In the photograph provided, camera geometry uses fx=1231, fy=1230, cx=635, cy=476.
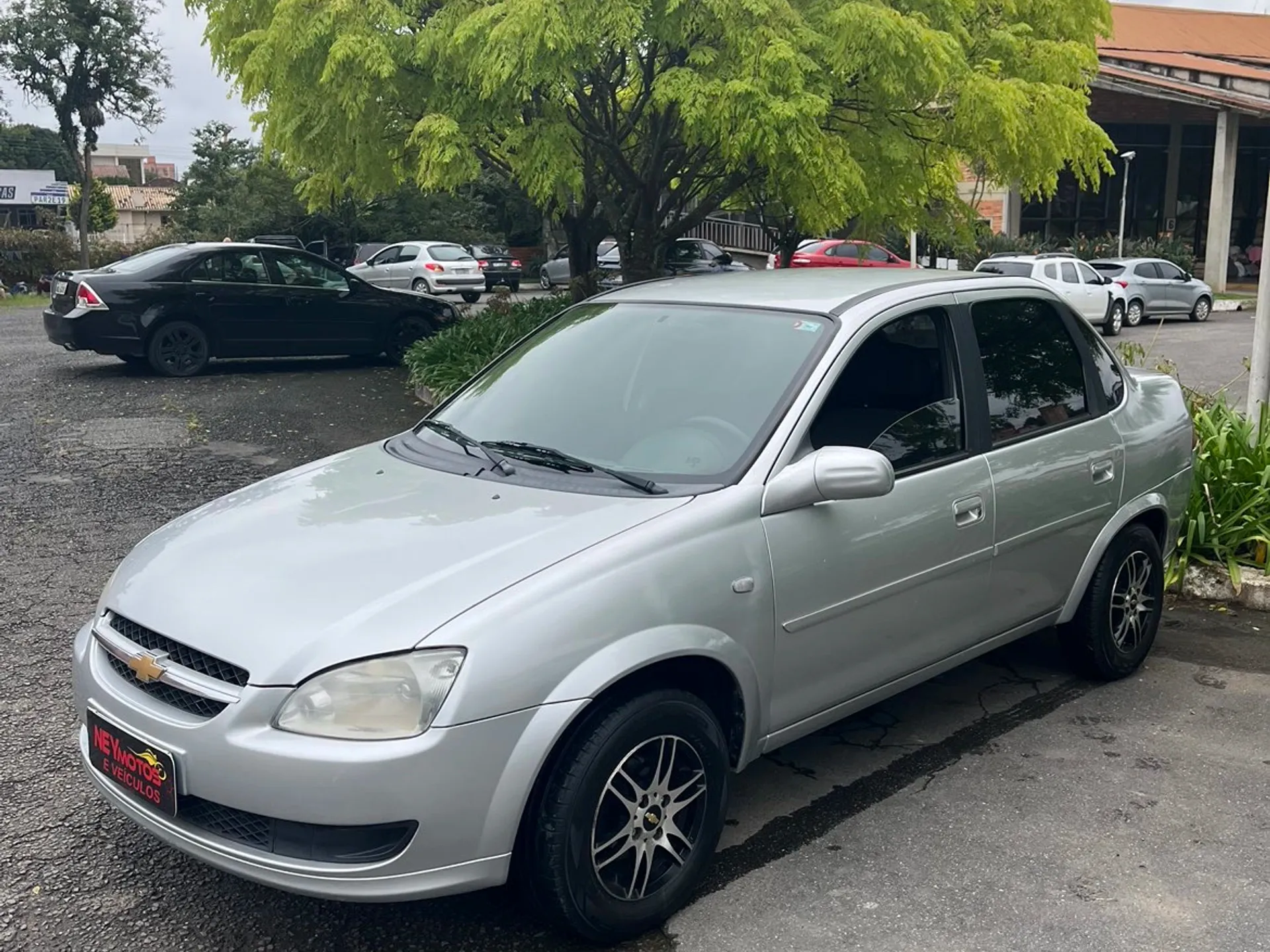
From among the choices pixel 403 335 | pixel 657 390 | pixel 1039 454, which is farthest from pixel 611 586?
pixel 403 335

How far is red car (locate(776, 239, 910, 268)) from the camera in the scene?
2539 cm

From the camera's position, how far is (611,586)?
3150 millimetres

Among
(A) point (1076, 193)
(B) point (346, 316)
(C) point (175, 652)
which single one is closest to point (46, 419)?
(B) point (346, 316)

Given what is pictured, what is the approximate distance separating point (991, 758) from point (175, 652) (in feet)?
9.23

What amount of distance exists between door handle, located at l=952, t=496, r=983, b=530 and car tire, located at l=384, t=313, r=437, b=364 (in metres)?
11.7

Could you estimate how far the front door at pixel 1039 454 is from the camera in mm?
4414

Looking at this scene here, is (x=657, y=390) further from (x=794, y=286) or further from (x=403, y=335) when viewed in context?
(x=403, y=335)

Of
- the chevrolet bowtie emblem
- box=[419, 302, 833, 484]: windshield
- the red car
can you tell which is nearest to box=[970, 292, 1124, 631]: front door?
box=[419, 302, 833, 484]: windshield

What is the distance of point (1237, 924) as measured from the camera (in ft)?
11.0

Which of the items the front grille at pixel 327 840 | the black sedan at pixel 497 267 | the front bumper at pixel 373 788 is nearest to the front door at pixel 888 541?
the front bumper at pixel 373 788

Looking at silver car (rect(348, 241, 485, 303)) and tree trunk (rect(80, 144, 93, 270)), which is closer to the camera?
silver car (rect(348, 241, 485, 303))

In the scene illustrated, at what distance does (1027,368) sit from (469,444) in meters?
2.15

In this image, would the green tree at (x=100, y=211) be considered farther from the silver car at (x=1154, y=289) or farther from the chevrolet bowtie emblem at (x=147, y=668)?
the chevrolet bowtie emblem at (x=147, y=668)

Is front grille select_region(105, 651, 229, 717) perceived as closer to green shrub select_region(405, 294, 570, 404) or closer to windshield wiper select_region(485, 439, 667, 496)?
windshield wiper select_region(485, 439, 667, 496)
